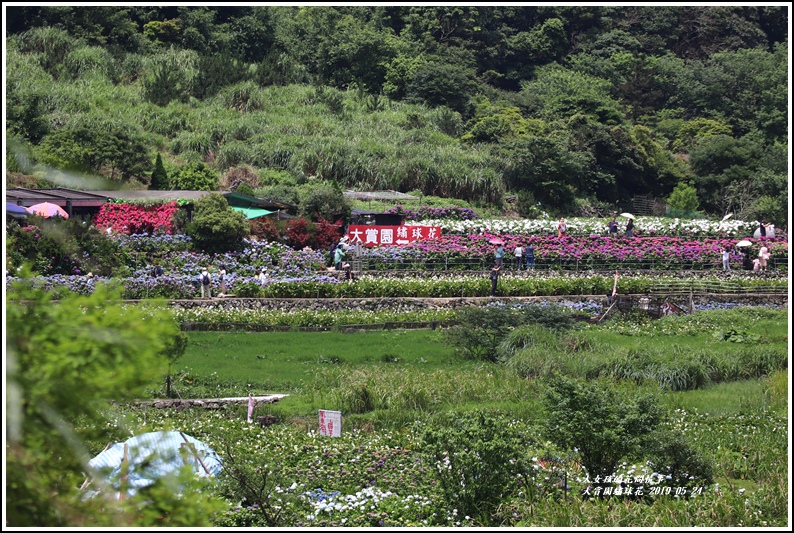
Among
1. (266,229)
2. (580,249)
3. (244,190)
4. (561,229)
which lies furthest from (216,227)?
(561,229)

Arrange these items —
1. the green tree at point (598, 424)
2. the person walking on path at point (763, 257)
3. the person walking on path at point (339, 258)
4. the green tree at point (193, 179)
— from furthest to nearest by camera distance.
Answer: the green tree at point (193, 179) < the person walking on path at point (763, 257) < the person walking on path at point (339, 258) < the green tree at point (598, 424)

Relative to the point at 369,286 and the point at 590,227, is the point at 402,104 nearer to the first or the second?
the point at 590,227

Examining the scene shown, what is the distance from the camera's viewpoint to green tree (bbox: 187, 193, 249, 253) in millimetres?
25938

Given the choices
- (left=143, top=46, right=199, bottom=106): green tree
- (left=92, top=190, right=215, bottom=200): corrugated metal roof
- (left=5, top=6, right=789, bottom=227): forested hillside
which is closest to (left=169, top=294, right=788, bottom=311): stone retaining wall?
(left=5, top=6, right=789, bottom=227): forested hillside

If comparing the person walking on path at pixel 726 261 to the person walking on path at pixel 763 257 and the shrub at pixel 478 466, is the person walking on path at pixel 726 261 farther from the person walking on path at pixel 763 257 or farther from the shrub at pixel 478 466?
the shrub at pixel 478 466

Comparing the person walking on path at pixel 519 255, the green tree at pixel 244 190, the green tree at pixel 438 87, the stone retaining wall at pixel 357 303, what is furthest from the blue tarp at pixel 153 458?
the green tree at pixel 438 87

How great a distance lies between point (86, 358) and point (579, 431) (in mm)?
6529

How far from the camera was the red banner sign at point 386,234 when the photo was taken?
28.8m

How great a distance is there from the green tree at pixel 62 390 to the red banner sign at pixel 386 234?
2438 cm

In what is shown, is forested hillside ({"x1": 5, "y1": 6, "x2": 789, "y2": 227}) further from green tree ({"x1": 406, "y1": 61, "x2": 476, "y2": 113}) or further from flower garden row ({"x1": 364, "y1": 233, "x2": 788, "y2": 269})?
flower garden row ({"x1": 364, "y1": 233, "x2": 788, "y2": 269})

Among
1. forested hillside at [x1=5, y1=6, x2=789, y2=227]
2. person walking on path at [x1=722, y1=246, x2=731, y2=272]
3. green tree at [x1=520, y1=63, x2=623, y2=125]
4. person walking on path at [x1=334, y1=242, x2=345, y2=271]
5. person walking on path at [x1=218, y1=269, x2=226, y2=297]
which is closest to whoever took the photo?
person walking on path at [x1=218, y1=269, x2=226, y2=297]

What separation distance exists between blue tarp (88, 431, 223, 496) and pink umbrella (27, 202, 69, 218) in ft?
56.9

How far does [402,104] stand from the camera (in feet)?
173

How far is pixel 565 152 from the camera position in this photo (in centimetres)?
4294
